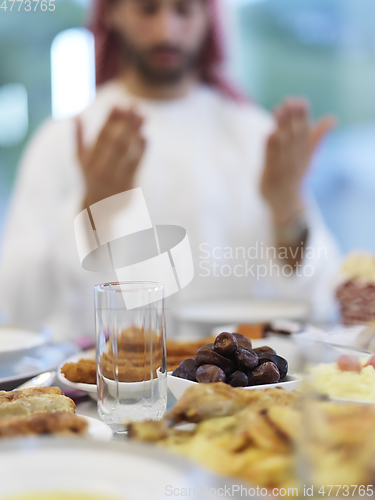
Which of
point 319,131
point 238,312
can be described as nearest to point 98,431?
point 238,312

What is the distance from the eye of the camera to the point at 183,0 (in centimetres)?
109

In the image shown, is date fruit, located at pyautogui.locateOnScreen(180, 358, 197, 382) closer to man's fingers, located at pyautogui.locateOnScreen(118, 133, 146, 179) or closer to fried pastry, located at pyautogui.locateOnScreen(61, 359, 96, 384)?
fried pastry, located at pyautogui.locateOnScreen(61, 359, 96, 384)

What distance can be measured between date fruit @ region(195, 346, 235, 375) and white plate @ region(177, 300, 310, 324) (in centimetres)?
32

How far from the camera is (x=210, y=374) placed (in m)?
0.26

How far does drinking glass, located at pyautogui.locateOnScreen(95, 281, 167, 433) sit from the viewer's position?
269mm

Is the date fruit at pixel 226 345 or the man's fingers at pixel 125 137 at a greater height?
the man's fingers at pixel 125 137

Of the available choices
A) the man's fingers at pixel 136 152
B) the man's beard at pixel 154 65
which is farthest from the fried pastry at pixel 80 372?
the man's beard at pixel 154 65

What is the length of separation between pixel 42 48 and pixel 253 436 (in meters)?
2.19

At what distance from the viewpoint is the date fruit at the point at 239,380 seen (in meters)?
0.26

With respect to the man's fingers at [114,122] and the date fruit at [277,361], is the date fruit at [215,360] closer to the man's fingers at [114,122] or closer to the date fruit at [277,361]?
the date fruit at [277,361]

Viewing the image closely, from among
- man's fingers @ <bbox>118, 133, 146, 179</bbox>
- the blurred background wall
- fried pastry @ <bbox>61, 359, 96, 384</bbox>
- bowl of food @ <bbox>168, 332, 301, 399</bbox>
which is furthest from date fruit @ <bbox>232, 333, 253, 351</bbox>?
the blurred background wall

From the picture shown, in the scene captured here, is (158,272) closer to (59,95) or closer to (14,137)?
(59,95)

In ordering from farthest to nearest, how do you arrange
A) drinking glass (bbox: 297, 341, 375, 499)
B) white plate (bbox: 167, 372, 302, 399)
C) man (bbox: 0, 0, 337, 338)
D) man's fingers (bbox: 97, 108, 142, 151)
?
man (bbox: 0, 0, 337, 338) < man's fingers (bbox: 97, 108, 142, 151) < white plate (bbox: 167, 372, 302, 399) < drinking glass (bbox: 297, 341, 375, 499)

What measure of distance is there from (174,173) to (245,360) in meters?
0.89
